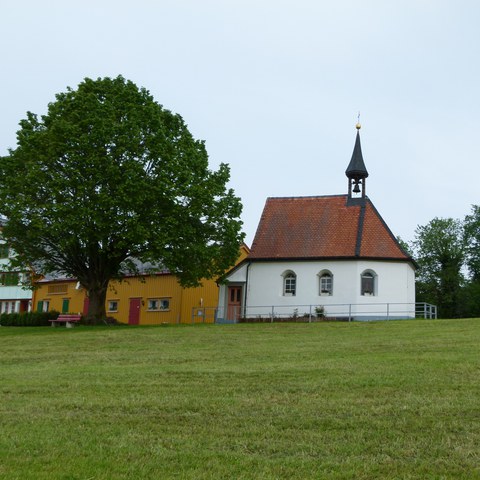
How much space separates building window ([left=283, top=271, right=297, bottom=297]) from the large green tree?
579 cm

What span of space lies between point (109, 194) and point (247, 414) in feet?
74.1

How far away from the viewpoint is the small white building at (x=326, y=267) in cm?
3788

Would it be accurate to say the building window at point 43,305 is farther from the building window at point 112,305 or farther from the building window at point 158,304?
the building window at point 158,304

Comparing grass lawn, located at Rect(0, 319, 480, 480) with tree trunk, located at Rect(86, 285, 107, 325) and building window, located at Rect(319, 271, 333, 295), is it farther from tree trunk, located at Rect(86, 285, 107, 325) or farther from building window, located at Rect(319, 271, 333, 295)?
building window, located at Rect(319, 271, 333, 295)

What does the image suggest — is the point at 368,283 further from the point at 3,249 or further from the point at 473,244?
the point at 473,244

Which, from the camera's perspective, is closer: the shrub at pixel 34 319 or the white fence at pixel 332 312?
the white fence at pixel 332 312

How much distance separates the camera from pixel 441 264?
71.0 meters

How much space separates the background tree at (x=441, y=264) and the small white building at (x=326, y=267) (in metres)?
28.2

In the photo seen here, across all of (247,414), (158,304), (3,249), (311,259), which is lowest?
(247,414)

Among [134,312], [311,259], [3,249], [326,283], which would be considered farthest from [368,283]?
[3,249]

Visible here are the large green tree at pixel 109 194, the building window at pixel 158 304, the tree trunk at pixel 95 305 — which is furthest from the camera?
the building window at pixel 158 304

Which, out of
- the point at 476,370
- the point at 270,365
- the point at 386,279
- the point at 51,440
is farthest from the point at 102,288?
the point at 51,440

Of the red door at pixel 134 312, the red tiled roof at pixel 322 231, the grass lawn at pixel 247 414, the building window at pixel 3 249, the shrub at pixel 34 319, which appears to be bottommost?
the grass lawn at pixel 247 414

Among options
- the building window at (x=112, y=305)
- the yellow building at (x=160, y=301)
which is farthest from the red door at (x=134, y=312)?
the building window at (x=112, y=305)
